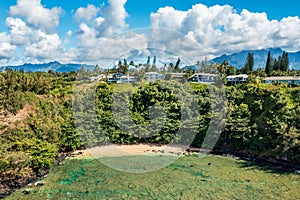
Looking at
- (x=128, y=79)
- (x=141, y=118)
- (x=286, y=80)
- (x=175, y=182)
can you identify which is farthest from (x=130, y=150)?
(x=286, y=80)

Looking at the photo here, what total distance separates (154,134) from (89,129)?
6.47 m

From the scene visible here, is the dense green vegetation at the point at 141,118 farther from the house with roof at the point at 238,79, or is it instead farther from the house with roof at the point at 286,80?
the house with roof at the point at 238,79

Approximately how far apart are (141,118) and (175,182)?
34.0 ft

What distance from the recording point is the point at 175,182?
1762 cm

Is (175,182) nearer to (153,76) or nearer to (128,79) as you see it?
(153,76)

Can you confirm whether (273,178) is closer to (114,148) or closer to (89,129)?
(114,148)

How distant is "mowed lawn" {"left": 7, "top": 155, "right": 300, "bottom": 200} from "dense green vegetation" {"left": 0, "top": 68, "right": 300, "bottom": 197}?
243 cm

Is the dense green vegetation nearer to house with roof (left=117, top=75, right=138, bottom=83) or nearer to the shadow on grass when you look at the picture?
the shadow on grass

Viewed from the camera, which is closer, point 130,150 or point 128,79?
point 130,150

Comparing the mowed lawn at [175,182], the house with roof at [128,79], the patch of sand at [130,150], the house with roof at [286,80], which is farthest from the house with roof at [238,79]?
the mowed lawn at [175,182]

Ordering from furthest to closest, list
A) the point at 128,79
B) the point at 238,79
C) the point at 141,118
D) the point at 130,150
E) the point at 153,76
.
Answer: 1. the point at 238,79
2. the point at 128,79
3. the point at 153,76
4. the point at 141,118
5. the point at 130,150

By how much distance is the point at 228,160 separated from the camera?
22.2m

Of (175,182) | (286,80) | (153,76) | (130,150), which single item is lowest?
(130,150)

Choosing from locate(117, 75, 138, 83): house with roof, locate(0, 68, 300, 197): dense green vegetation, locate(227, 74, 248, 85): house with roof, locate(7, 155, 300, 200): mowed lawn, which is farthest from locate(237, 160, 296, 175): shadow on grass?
locate(227, 74, 248, 85): house with roof
